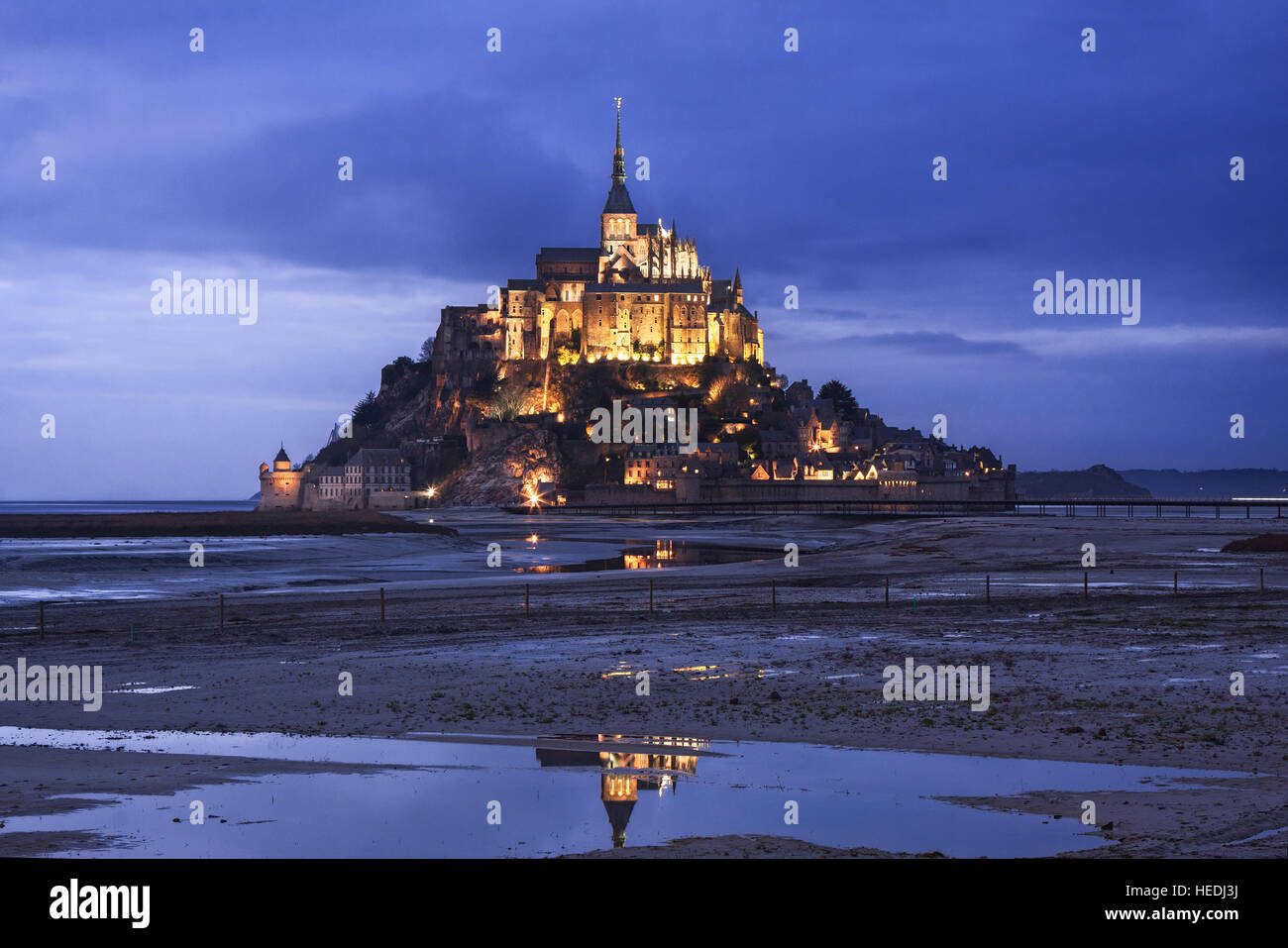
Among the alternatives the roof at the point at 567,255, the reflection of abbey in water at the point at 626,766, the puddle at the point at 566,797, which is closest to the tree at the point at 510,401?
the roof at the point at 567,255

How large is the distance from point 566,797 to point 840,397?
17469cm

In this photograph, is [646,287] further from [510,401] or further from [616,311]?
[510,401]

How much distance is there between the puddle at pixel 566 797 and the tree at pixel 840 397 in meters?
164

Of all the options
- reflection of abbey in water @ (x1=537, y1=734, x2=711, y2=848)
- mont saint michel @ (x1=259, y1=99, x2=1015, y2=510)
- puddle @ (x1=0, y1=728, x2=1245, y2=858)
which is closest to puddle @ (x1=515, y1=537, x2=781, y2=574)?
reflection of abbey in water @ (x1=537, y1=734, x2=711, y2=848)

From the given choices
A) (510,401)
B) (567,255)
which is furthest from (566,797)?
(567,255)

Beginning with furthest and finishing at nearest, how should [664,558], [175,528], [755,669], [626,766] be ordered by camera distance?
[175,528] → [664,558] → [755,669] → [626,766]

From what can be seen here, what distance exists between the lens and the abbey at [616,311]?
16762 cm

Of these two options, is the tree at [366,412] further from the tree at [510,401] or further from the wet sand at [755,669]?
the wet sand at [755,669]

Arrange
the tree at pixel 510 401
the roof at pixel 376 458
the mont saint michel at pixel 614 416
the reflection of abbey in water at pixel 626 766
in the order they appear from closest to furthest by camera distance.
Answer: the reflection of abbey in water at pixel 626 766
the mont saint michel at pixel 614 416
the roof at pixel 376 458
the tree at pixel 510 401

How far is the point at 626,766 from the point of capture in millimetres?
12750

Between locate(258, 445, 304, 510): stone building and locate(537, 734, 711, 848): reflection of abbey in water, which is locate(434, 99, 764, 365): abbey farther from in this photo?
locate(537, 734, 711, 848): reflection of abbey in water
